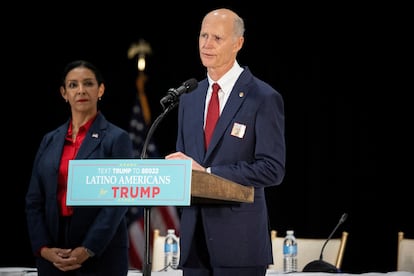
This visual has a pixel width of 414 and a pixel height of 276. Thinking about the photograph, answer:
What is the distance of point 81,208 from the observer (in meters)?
3.04

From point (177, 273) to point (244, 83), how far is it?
1408mm

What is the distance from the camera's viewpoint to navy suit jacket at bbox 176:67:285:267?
7.74ft

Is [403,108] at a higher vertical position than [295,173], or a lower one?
higher

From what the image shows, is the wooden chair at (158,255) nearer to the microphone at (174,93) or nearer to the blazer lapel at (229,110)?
the blazer lapel at (229,110)

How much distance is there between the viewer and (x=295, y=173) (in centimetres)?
669

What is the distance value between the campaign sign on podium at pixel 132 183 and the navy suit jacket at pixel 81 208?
946 mm

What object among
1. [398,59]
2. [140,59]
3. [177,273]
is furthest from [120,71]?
[177,273]

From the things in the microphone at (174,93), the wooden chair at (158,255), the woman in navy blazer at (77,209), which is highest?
the microphone at (174,93)

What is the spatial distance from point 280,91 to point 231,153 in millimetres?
4313

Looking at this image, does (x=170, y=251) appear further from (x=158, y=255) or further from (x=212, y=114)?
(x=212, y=114)

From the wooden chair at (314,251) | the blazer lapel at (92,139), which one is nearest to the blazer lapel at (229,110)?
the blazer lapel at (92,139)

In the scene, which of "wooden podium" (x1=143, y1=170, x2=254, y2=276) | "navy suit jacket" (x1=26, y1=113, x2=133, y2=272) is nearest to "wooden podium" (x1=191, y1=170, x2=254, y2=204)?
"wooden podium" (x1=143, y1=170, x2=254, y2=276)

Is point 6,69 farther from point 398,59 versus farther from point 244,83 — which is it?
point 244,83

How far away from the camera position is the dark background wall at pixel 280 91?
6.36 meters
